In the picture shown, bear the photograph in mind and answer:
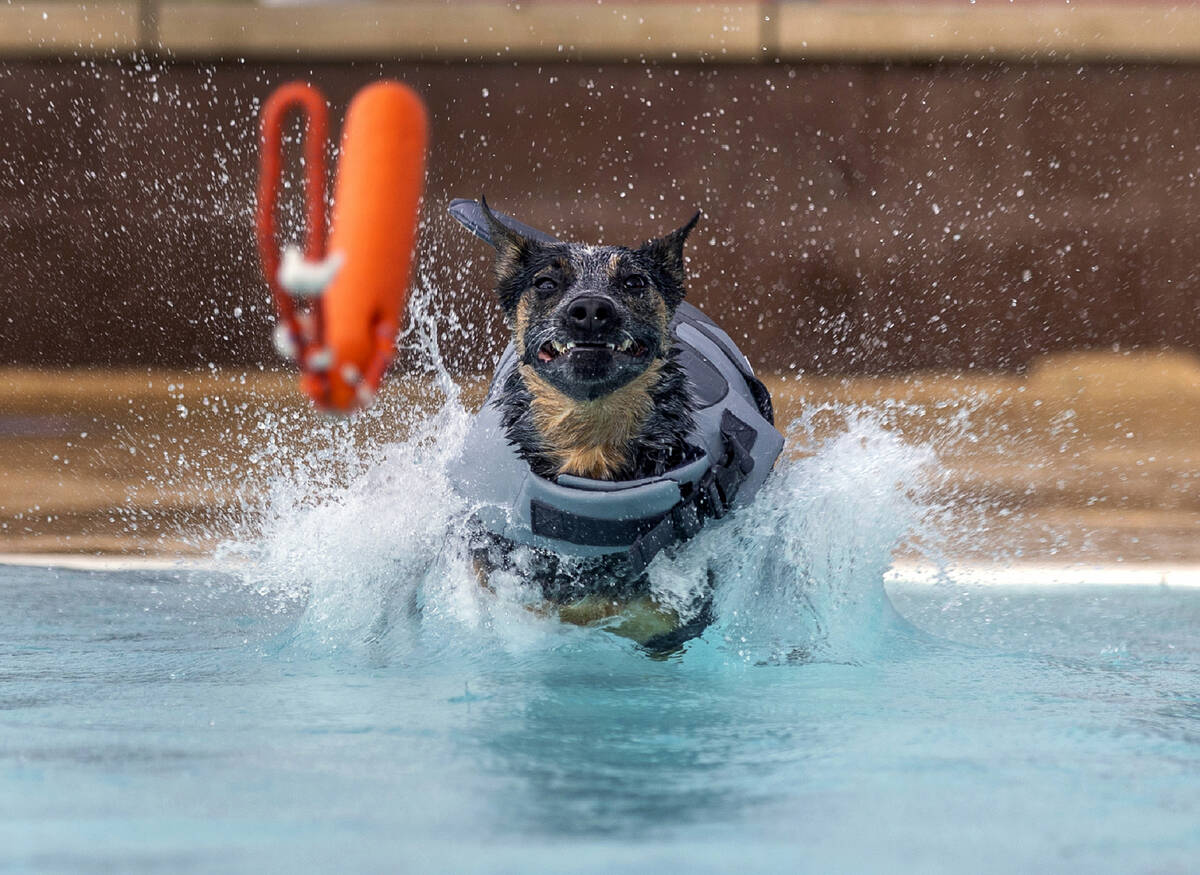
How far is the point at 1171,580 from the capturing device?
17.8 ft

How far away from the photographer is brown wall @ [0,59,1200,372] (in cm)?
691

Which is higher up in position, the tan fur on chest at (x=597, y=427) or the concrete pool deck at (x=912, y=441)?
the concrete pool deck at (x=912, y=441)

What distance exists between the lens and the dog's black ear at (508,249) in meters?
3.79

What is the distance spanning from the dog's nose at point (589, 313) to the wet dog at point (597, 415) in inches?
2.2

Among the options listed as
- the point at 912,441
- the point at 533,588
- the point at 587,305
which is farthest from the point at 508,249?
the point at 912,441

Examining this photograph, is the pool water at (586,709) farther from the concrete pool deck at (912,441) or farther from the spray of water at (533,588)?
the concrete pool deck at (912,441)

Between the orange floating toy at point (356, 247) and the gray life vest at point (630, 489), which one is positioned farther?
the gray life vest at point (630, 489)

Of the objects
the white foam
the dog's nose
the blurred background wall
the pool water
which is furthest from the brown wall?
the dog's nose

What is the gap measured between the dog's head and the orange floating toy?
130cm

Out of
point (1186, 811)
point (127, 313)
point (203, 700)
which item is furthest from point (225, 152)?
point (1186, 811)

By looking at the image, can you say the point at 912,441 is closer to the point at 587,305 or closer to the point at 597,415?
the point at 597,415

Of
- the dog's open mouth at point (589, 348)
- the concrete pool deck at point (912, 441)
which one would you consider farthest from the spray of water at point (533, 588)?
the concrete pool deck at point (912, 441)

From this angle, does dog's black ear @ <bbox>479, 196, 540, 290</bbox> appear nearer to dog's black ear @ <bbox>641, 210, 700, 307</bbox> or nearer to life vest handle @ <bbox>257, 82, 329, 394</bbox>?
dog's black ear @ <bbox>641, 210, 700, 307</bbox>

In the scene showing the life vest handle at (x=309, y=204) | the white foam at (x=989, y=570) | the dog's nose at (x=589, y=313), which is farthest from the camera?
the white foam at (x=989, y=570)
